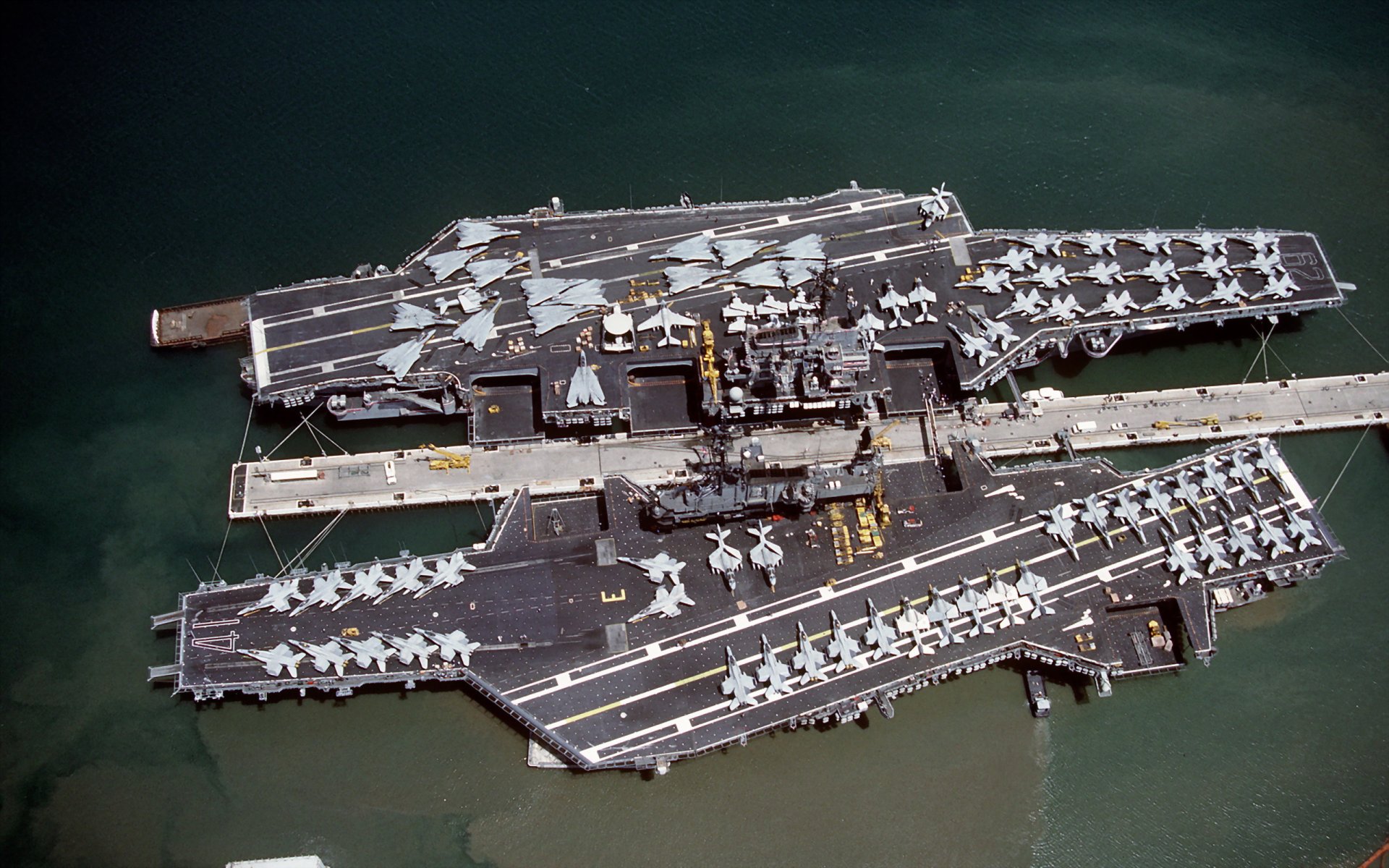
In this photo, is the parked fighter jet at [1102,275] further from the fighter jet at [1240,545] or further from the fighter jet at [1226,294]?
the fighter jet at [1240,545]

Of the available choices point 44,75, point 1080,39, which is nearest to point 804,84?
point 1080,39

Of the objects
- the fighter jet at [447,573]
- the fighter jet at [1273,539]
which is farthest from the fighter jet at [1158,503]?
the fighter jet at [447,573]

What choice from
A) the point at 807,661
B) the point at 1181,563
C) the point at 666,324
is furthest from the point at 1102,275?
the point at 807,661

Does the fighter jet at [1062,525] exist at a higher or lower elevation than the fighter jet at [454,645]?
higher

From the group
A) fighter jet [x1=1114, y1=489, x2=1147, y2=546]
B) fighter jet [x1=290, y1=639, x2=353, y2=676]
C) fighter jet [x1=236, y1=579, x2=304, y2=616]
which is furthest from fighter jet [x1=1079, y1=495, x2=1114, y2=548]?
fighter jet [x1=236, y1=579, x2=304, y2=616]

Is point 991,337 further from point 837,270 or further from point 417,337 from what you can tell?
point 417,337

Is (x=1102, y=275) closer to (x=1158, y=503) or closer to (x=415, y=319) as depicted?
(x=1158, y=503)

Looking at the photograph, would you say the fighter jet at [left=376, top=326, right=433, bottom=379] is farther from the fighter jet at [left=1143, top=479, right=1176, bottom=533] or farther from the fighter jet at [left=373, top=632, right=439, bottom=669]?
the fighter jet at [left=1143, top=479, right=1176, bottom=533]
